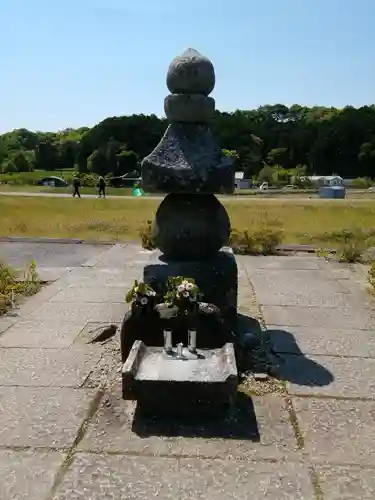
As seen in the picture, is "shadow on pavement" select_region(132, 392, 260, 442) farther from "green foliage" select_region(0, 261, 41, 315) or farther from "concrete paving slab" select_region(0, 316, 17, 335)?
"green foliage" select_region(0, 261, 41, 315)

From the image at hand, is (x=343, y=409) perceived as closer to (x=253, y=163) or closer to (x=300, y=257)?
Answer: (x=300, y=257)

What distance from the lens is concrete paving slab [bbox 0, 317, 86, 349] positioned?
18.2 ft

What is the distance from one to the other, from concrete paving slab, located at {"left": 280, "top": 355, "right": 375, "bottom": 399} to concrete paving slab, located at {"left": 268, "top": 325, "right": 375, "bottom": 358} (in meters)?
0.20

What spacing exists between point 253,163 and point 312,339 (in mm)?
58178

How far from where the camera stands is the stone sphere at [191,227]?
5.31m

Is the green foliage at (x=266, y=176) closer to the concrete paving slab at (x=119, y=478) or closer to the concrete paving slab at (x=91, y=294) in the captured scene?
the concrete paving slab at (x=91, y=294)

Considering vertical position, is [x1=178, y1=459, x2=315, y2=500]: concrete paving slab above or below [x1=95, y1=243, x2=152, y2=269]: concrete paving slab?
above

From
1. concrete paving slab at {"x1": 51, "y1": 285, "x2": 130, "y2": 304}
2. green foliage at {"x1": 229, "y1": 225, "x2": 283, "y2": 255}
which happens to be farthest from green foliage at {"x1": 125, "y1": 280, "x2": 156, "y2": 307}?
green foliage at {"x1": 229, "y1": 225, "x2": 283, "y2": 255}

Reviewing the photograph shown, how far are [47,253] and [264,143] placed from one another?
6037 cm

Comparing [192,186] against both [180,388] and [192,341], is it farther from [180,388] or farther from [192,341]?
[180,388]

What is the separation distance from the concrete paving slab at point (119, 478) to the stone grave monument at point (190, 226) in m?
1.13

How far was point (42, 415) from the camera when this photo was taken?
12.9 ft

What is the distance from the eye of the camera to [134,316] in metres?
4.83

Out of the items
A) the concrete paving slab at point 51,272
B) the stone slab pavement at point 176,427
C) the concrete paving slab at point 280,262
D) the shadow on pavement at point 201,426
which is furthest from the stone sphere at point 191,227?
the concrete paving slab at point 280,262
